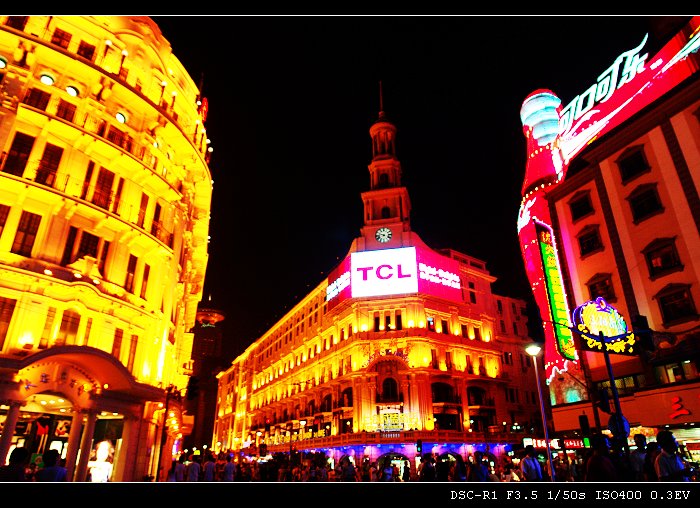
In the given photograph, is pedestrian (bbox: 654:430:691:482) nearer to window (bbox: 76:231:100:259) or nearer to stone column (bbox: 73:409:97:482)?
stone column (bbox: 73:409:97:482)

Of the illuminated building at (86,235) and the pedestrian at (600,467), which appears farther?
the illuminated building at (86,235)

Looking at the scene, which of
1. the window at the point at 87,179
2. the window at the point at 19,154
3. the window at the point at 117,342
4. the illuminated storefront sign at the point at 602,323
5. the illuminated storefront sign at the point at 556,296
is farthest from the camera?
the illuminated storefront sign at the point at 556,296

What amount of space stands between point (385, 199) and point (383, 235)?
5.90 meters

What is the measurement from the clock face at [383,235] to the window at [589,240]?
27283 millimetres

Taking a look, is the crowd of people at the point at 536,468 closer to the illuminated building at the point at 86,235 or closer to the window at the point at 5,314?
the illuminated building at the point at 86,235

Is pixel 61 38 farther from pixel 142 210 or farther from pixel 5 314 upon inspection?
pixel 5 314

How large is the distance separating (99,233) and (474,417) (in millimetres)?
42327

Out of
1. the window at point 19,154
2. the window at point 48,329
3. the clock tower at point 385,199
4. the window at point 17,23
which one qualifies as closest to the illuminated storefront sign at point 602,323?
the window at point 48,329

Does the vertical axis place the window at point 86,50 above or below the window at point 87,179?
above

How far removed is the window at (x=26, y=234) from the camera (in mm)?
15984

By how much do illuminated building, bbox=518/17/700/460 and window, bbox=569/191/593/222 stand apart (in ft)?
0.21

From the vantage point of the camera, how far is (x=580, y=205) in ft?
86.6
